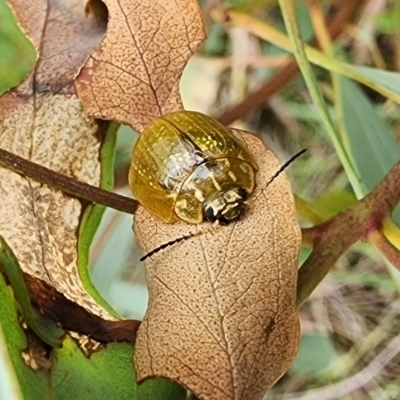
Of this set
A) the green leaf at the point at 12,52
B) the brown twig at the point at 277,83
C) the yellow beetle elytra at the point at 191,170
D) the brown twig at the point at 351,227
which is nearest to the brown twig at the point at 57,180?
the yellow beetle elytra at the point at 191,170

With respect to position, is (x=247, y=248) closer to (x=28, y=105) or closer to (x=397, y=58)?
(x=28, y=105)

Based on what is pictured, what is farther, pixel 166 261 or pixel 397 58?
pixel 397 58

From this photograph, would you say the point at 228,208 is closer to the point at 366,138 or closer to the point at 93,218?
the point at 93,218

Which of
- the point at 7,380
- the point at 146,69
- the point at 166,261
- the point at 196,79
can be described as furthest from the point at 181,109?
the point at 196,79

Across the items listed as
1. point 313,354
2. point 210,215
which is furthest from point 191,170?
point 313,354

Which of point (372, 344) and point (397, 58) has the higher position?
point (397, 58)

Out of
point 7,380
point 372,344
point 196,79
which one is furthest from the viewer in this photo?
point 196,79
